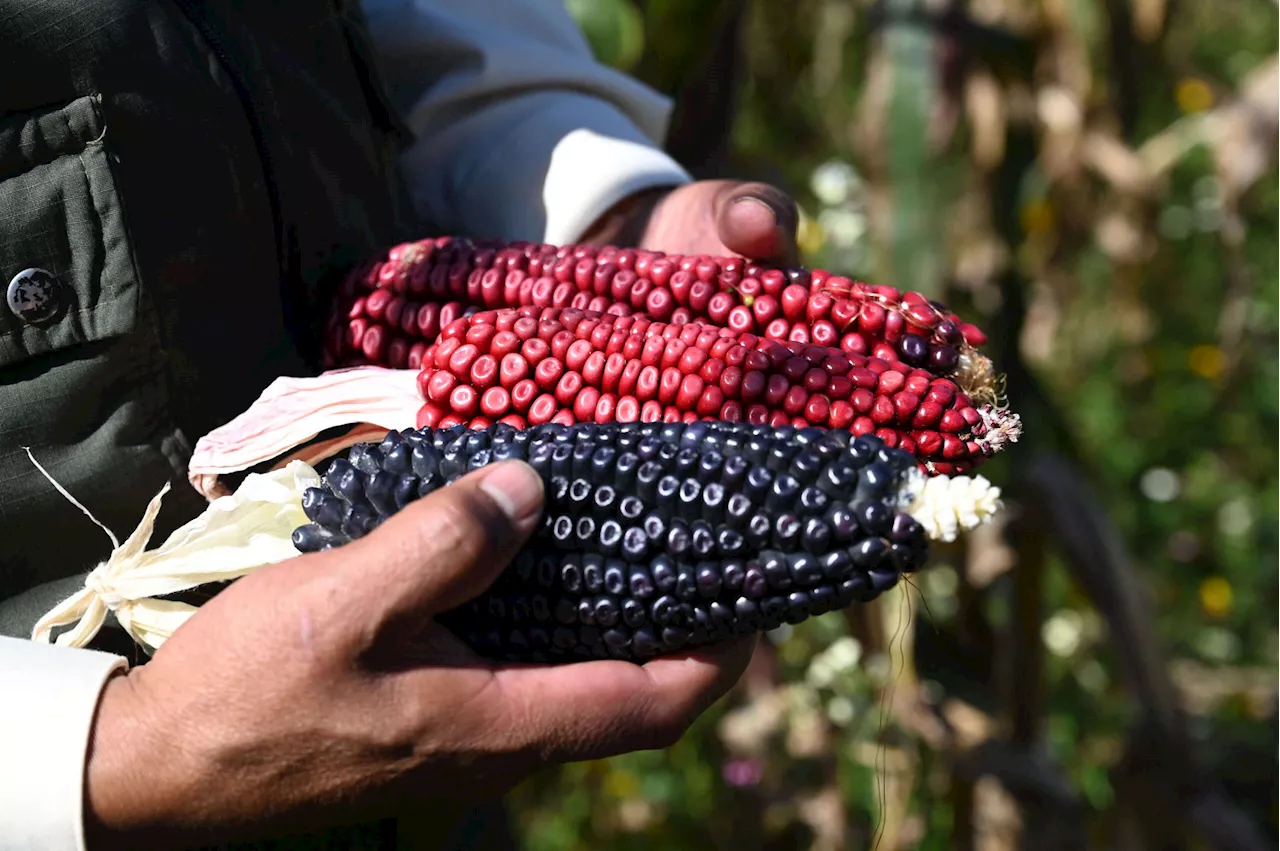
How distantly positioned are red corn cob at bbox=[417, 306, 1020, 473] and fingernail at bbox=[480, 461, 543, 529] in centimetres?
22

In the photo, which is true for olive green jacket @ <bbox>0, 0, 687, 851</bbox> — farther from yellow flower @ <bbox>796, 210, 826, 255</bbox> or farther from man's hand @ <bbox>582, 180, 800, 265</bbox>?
yellow flower @ <bbox>796, 210, 826, 255</bbox>

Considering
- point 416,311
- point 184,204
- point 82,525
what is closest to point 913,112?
point 416,311

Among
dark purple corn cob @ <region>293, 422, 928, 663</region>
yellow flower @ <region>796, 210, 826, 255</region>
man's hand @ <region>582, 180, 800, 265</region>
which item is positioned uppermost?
man's hand @ <region>582, 180, 800, 265</region>

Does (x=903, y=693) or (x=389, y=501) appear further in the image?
(x=903, y=693)

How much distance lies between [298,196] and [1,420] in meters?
0.43

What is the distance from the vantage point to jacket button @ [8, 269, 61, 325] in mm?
1104

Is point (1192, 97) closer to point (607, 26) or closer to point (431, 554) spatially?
point (607, 26)

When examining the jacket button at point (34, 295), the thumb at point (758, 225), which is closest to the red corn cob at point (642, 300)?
the thumb at point (758, 225)

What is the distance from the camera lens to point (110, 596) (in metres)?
1.14

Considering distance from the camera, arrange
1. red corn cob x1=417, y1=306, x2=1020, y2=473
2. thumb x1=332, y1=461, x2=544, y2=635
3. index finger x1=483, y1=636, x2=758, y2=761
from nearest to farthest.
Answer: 1. thumb x1=332, y1=461, x2=544, y2=635
2. index finger x1=483, y1=636, x2=758, y2=761
3. red corn cob x1=417, y1=306, x2=1020, y2=473

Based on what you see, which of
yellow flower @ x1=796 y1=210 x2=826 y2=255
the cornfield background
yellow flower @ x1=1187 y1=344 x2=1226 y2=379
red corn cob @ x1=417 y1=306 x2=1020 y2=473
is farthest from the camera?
yellow flower @ x1=1187 y1=344 x2=1226 y2=379

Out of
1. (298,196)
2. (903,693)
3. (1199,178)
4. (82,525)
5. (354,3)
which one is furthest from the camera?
(1199,178)

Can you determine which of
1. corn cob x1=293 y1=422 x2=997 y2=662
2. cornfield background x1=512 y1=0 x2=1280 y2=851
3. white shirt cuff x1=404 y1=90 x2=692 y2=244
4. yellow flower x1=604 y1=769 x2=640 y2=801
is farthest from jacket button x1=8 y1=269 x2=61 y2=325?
yellow flower x1=604 y1=769 x2=640 y2=801

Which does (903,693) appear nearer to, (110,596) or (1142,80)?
(110,596)
